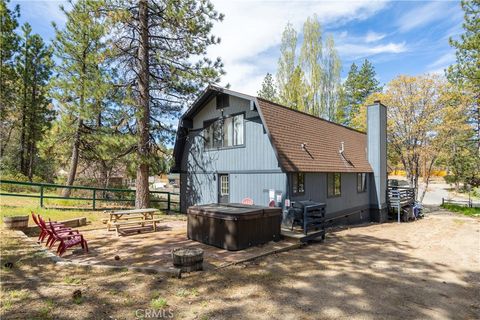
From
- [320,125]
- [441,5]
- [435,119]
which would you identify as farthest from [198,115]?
[435,119]

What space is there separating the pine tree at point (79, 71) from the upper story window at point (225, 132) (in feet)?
17.5

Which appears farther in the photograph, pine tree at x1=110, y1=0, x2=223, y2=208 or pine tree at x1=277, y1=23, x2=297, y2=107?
pine tree at x1=277, y1=23, x2=297, y2=107

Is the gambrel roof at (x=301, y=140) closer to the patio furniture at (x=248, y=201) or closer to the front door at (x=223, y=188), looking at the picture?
the patio furniture at (x=248, y=201)

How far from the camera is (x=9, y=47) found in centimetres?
2098

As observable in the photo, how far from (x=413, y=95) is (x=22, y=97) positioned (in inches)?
1342

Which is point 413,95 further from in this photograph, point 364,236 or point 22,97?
point 22,97

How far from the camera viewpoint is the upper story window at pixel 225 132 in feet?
43.0

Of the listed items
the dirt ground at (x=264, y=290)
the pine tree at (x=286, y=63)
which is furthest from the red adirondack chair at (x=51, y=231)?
the pine tree at (x=286, y=63)

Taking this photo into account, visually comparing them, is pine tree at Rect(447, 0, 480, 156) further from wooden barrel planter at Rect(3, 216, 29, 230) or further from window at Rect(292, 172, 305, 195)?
wooden barrel planter at Rect(3, 216, 29, 230)

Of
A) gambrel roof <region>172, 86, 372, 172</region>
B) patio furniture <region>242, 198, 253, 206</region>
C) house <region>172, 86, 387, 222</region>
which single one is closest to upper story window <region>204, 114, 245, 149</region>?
house <region>172, 86, 387, 222</region>

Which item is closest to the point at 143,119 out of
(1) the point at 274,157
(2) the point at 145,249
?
(1) the point at 274,157

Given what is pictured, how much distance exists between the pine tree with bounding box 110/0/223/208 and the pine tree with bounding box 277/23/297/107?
1895 centimetres

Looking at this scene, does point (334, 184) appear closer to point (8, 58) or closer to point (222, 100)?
point (222, 100)

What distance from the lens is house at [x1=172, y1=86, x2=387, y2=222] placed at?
11.6 meters
